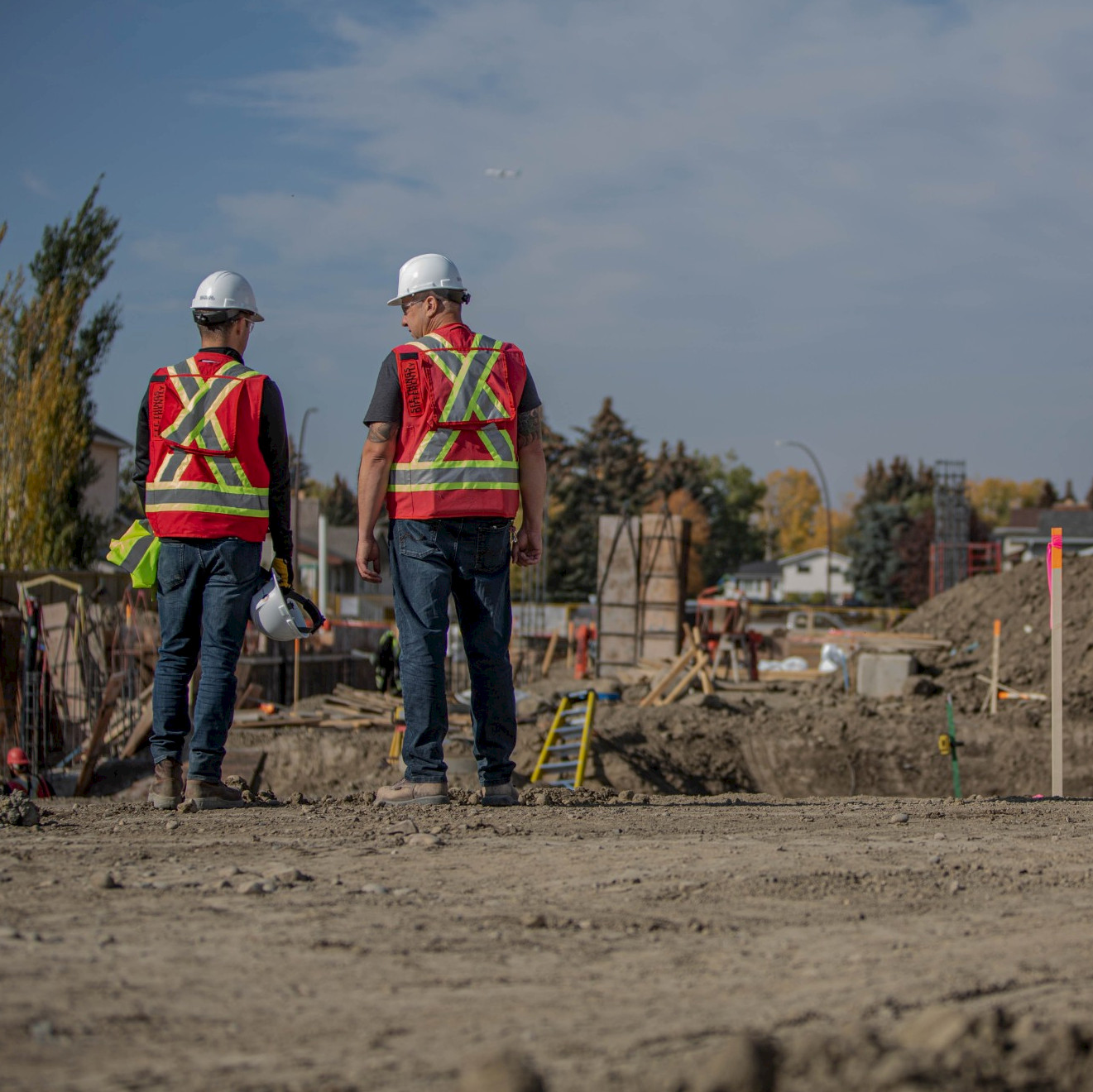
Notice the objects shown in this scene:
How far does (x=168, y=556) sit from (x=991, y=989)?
3.82 metres

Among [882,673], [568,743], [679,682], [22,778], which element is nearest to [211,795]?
[22,778]

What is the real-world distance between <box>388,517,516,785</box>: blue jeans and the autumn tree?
66.9ft

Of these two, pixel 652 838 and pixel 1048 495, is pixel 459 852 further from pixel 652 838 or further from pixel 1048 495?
pixel 1048 495

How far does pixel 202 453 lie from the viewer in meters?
5.46

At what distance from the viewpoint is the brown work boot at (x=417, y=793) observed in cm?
534

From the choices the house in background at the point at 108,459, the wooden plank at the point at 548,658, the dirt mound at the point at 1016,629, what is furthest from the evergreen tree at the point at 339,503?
the dirt mound at the point at 1016,629

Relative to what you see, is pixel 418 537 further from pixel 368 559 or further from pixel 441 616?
pixel 441 616

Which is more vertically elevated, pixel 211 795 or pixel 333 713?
pixel 211 795

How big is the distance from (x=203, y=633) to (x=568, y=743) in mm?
8987

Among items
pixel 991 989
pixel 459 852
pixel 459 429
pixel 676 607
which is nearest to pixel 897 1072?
pixel 991 989

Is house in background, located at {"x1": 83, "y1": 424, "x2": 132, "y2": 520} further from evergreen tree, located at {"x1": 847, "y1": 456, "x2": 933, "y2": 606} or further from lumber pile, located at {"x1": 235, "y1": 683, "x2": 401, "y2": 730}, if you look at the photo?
evergreen tree, located at {"x1": 847, "y1": 456, "x2": 933, "y2": 606}

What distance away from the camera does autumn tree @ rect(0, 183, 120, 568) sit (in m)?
24.1

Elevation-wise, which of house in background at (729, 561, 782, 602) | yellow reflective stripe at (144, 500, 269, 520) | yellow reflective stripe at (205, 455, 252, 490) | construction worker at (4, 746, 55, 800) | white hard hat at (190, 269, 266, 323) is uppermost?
house in background at (729, 561, 782, 602)

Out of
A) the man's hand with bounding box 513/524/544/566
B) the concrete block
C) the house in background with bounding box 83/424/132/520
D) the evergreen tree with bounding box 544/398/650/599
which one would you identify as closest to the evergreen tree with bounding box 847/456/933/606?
the evergreen tree with bounding box 544/398/650/599
